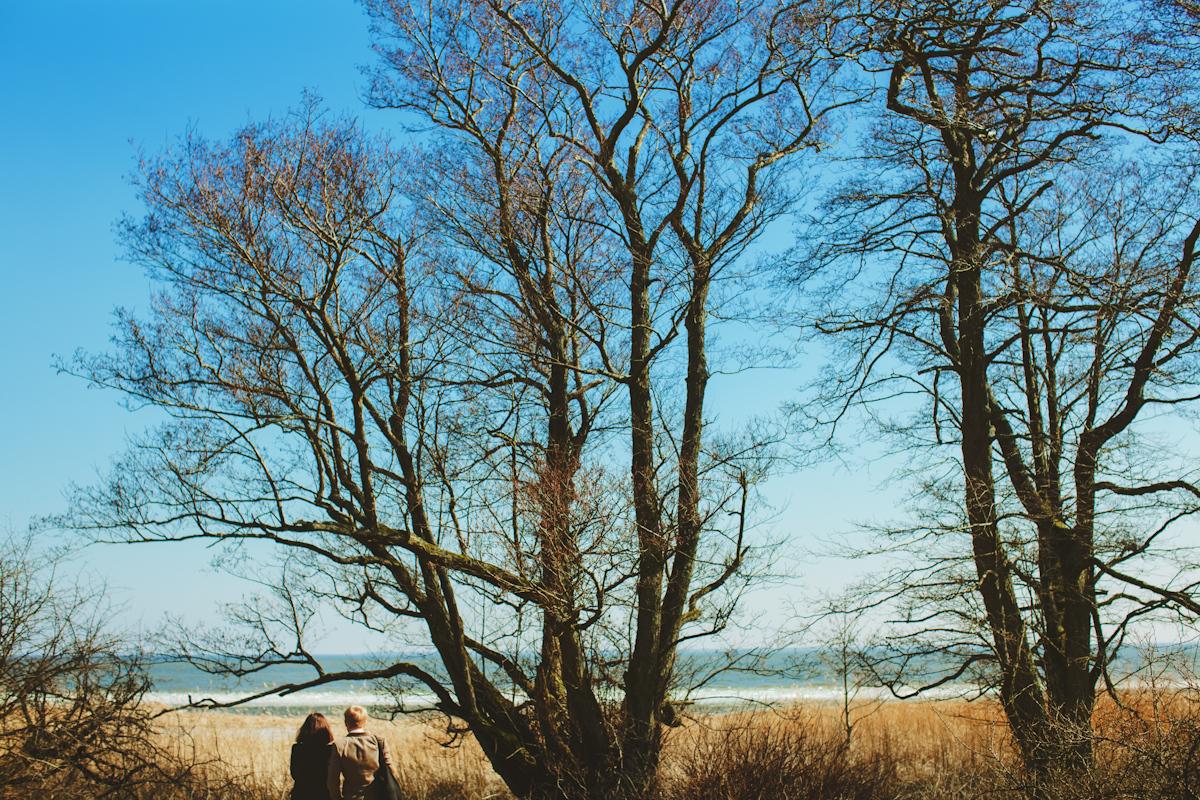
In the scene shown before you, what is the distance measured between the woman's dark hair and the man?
266 millimetres

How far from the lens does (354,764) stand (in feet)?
24.2

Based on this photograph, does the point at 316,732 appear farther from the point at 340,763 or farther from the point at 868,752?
the point at 868,752

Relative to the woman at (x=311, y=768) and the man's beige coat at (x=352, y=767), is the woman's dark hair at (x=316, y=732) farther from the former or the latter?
the man's beige coat at (x=352, y=767)

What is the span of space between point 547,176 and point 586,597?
5513mm

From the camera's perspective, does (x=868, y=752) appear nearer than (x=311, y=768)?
No

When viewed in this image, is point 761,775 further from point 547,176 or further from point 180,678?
point 180,678

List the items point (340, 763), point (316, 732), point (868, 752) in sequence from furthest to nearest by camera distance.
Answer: point (868, 752), point (316, 732), point (340, 763)

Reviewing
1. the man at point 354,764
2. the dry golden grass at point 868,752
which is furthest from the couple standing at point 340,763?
the dry golden grass at point 868,752

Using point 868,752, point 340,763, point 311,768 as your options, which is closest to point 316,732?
point 311,768

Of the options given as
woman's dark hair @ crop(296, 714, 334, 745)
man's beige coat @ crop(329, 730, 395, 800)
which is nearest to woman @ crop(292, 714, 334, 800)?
woman's dark hair @ crop(296, 714, 334, 745)

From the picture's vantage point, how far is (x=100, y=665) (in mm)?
8625

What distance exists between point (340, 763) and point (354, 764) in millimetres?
124

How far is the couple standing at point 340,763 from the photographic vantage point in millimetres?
7348

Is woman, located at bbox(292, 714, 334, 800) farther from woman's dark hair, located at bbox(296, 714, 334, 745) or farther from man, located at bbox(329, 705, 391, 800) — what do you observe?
man, located at bbox(329, 705, 391, 800)
